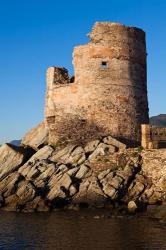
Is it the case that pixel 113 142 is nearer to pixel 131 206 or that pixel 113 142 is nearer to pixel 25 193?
pixel 131 206

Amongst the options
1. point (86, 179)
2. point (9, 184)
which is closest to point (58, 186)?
point (86, 179)

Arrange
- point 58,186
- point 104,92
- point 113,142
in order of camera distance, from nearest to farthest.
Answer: point 58,186 → point 113,142 → point 104,92

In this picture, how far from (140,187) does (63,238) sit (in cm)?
1085

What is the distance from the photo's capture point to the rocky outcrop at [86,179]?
93.9 feet

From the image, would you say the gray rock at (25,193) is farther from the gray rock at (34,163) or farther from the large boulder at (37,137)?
the large boulder at (37,137)

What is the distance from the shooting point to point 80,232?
20.8 metres

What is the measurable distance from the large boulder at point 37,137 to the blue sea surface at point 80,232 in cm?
1146

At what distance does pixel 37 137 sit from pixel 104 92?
7360mm

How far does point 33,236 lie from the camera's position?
66.5ft

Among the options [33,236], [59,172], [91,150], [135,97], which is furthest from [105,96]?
[33,236]

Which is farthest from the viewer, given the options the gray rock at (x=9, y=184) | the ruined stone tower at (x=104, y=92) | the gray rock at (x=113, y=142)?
the ruined stone tower at (x=104, y=92)

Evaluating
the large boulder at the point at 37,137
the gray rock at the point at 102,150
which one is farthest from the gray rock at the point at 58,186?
the large boulder at the point at 37,137

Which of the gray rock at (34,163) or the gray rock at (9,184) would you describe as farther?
the gray rock at (34,163)

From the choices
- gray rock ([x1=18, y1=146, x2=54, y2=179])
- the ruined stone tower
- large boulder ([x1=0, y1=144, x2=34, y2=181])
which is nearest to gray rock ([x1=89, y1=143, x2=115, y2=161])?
the ruined stone tower
